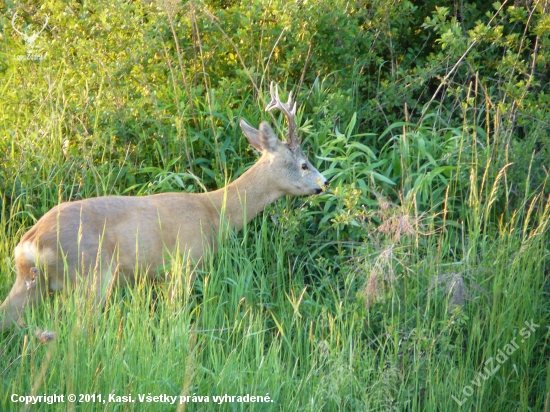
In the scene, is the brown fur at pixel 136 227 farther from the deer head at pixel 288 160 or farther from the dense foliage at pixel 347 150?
the dense foliage at pixel 347 150

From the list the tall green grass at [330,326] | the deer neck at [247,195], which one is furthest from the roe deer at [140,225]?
the tall green grass at [330,326]

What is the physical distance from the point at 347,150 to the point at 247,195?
2.72 ft

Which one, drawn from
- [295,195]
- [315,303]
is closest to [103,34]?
[295,195]

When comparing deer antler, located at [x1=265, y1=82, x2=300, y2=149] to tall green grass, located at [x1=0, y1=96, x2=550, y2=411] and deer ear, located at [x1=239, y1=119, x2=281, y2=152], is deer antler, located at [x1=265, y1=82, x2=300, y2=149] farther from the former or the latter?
tall green grass, located at [x1=0, y1=96, x2=550, y2=411]

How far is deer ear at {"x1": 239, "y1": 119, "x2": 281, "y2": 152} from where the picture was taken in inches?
249

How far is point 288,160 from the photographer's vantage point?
6.47 metres

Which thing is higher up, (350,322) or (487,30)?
(487,30)

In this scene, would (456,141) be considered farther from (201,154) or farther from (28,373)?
(28,373)

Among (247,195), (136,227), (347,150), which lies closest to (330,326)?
(136,227)

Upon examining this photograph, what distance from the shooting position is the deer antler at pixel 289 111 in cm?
613

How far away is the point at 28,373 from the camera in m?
4.22

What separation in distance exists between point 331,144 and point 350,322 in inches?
72.9

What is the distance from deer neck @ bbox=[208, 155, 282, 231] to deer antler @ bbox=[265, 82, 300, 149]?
0.74 ft

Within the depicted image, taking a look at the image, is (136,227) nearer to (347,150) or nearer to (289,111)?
(289,111)
